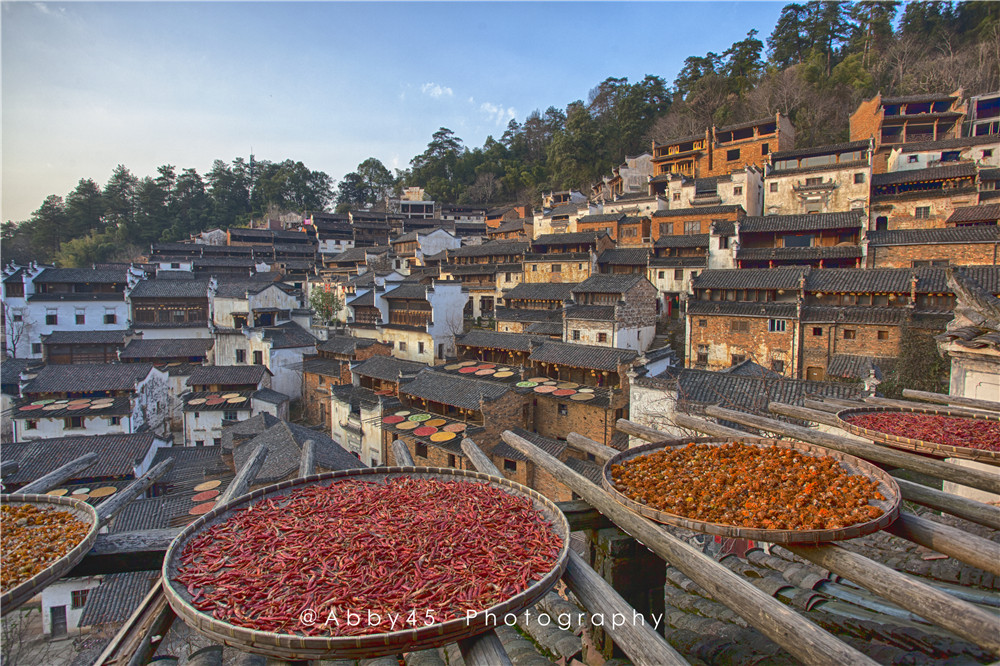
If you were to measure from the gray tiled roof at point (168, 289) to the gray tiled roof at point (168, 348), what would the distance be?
4.68 metres

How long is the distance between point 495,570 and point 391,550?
31.8 inches

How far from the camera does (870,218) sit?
121 feet

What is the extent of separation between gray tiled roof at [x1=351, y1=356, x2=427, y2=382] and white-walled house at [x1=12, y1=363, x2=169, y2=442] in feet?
45.3

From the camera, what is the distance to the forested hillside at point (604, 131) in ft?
176

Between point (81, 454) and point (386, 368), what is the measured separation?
15.7 meters

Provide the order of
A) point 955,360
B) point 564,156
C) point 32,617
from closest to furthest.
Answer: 1. point 955,360
2. point 32,617
3. point 564,156

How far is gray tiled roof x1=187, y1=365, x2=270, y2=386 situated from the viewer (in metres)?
33.8

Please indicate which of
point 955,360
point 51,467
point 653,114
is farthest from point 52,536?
point 653,114

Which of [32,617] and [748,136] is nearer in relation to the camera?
[32,617]

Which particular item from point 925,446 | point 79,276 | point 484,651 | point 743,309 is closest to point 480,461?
point 484,651

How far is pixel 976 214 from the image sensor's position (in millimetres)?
31906

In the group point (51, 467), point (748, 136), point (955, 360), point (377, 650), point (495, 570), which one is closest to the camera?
point (377, 650)

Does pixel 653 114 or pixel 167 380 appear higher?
pixel 653 114

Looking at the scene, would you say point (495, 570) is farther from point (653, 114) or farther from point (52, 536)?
point (653, 114)
